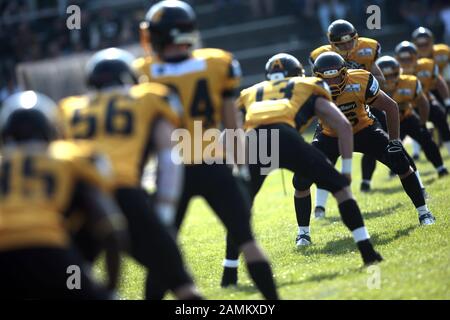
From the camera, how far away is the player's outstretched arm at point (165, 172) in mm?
5363

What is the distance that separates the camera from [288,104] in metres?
7.28

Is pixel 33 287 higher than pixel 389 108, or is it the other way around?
pixel 33 287

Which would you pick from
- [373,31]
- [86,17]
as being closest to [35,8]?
[86,17]

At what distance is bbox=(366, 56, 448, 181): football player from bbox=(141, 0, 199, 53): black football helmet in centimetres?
560

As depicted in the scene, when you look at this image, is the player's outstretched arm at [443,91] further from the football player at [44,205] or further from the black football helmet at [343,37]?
the football player at [44,205]

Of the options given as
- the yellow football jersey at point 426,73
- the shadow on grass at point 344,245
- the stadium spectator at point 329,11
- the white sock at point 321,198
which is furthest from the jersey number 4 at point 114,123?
the stadium spectator at point 329,11

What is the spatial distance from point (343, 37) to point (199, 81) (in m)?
4.37

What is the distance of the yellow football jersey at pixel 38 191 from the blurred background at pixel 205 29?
1590cm

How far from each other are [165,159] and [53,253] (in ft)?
3.59

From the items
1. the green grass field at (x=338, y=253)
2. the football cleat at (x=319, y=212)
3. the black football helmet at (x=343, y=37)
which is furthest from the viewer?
the football cleat at (x=319, y=212)

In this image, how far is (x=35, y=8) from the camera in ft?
77.1

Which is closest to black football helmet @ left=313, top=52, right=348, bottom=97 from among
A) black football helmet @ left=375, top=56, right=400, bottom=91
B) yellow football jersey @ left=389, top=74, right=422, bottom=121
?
black football helmet @ left=375, top=56, right=400, bottom=91

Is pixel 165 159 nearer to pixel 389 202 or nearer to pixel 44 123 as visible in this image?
pixel 44 123

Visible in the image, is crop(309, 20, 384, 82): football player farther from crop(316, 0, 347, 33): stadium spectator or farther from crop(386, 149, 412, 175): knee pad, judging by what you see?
crop(316, 0, 347, 33): stadium spectator
